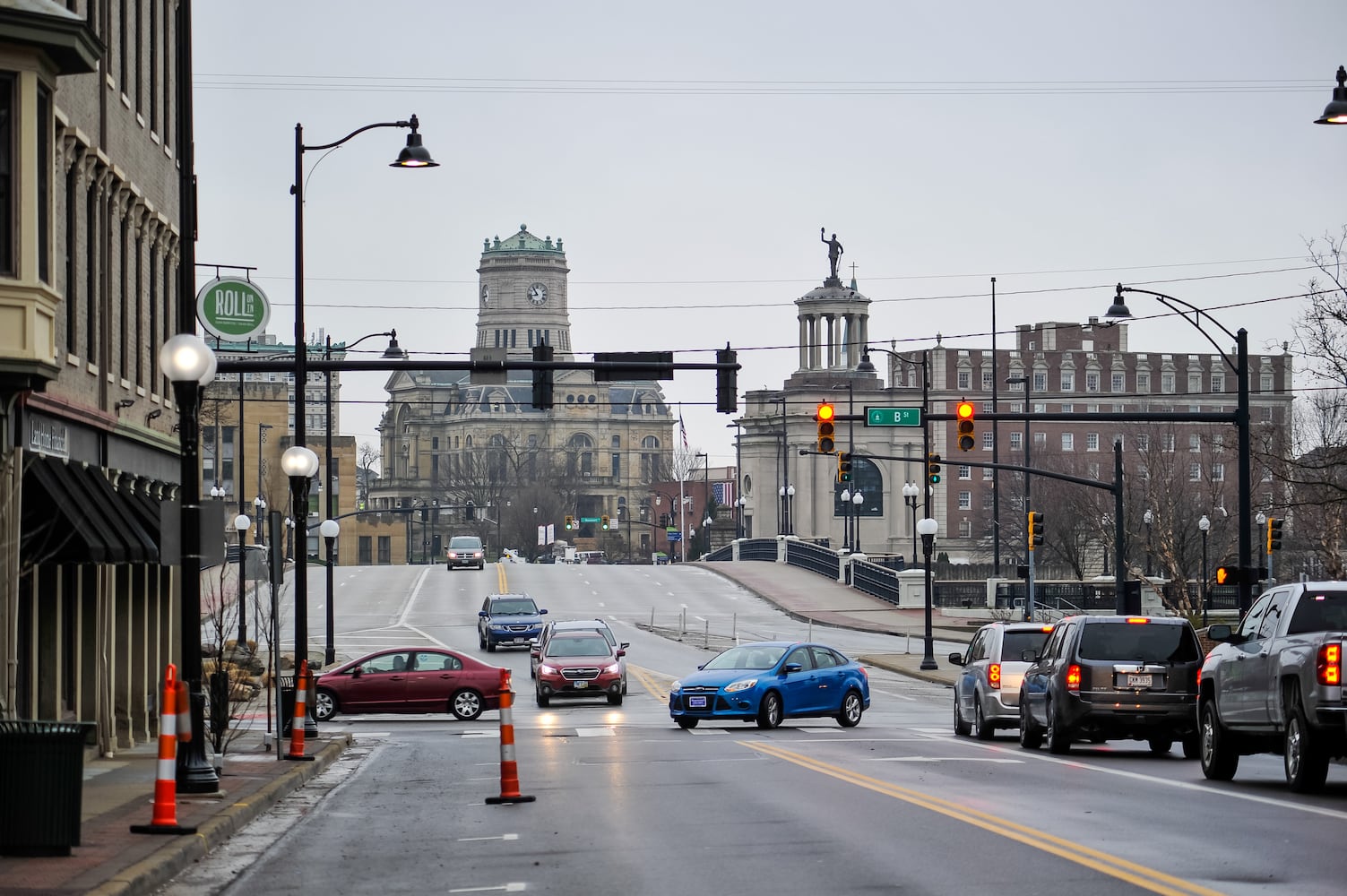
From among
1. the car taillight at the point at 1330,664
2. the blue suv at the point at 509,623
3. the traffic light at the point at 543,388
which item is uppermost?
the traffic light at the point at 543,388

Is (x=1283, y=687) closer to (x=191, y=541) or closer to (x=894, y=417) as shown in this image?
(x=191, y=541)

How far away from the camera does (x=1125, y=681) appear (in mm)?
23109

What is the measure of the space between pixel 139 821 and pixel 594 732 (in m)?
14.8

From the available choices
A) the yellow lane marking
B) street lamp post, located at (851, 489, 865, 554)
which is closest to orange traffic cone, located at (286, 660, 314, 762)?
the yellow lane marking

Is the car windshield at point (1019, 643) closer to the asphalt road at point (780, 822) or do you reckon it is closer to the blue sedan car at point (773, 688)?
the asphalt road at point (780, 822)

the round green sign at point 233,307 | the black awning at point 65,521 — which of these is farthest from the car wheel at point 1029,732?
the round green sign at point 233,307

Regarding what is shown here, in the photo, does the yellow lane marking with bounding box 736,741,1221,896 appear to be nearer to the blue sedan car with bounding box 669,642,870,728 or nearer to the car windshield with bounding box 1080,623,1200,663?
the car windshield with bounding box 1080,623,1200,663

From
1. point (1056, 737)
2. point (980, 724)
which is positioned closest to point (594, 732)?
point (980, 724)

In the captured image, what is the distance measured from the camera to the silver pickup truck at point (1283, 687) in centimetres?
1658

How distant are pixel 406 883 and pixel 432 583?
80251 millimetres

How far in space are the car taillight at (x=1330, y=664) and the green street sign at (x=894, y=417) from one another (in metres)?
24.2

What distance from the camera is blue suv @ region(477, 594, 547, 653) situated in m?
57.2

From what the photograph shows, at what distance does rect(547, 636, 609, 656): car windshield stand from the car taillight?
23.4 meters

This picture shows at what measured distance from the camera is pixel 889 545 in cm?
13775
